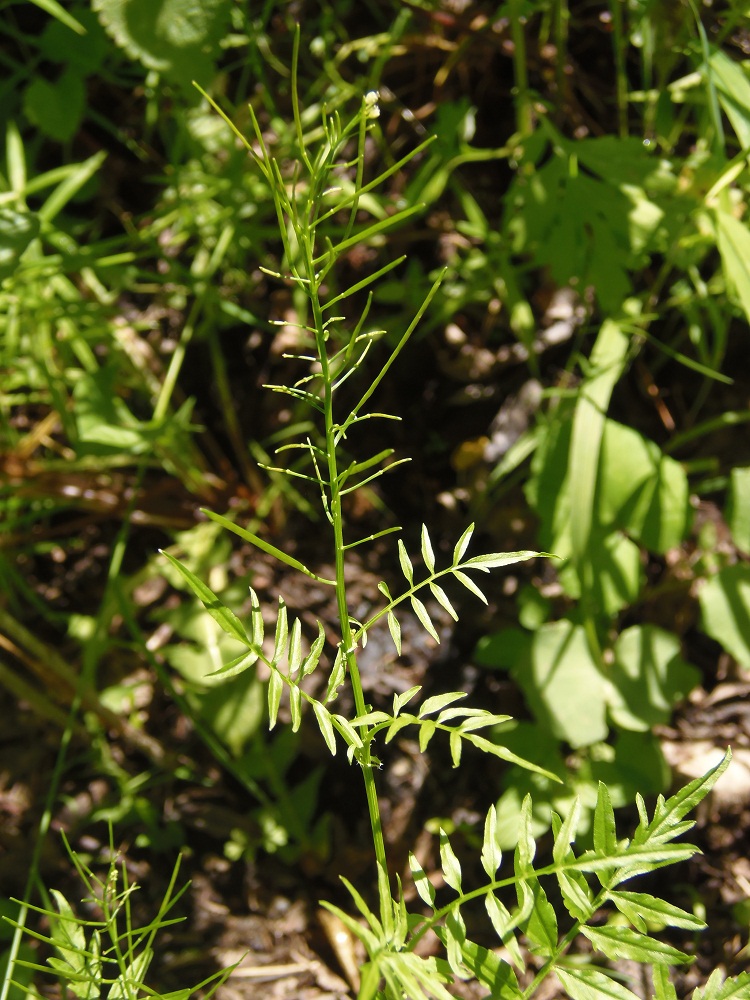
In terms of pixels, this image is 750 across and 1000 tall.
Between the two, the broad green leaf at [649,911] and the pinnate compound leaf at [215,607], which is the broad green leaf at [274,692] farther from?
the broad green leaf at [649,911]

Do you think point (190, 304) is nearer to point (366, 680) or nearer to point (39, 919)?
point (366, 680)

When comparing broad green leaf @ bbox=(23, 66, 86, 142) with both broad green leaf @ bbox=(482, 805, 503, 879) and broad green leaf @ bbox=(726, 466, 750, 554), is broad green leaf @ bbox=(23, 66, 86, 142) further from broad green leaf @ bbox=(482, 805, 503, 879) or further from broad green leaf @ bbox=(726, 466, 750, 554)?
broad green leaf @ bbox=(482, 805, 503, 879)

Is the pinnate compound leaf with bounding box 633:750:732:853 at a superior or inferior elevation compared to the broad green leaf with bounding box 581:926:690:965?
superior

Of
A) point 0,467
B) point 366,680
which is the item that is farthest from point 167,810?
point 0,467

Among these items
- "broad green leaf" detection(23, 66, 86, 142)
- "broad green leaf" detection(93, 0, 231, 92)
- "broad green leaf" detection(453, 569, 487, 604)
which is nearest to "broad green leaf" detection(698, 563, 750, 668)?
"broad green leaf" detection(453, 569, 487, 604)

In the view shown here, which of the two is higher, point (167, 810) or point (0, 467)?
point (0, 467)

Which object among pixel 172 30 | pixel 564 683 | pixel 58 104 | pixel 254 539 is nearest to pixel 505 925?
pixel 254 539

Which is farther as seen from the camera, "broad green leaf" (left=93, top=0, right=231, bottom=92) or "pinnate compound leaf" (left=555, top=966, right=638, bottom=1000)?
"broad green leaf" (left=93, top=0, right=231, bottom=92)
